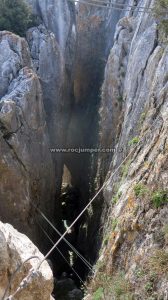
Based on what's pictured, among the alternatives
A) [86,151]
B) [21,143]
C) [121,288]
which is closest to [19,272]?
[121,288]

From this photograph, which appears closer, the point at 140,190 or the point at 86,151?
the point at 140,190

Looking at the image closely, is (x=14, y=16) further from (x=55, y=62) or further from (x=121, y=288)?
(x=121, y=288)

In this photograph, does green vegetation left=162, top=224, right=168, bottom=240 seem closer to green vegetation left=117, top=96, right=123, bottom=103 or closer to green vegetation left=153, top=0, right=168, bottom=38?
green vegetation left=153, top=0, right=168, bottom=38

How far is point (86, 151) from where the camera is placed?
29.4 meters

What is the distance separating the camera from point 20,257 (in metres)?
9.05

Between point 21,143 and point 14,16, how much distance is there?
11179 mm

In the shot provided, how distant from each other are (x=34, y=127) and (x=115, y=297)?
47.0 feet

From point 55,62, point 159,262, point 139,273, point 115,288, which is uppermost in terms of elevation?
point 55,62

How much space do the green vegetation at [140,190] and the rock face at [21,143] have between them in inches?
393

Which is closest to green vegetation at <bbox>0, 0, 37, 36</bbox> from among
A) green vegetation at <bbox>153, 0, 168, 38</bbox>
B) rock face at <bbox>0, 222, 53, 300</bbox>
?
green vegetation at <bbox>153, 0, 168, 38</bbox>

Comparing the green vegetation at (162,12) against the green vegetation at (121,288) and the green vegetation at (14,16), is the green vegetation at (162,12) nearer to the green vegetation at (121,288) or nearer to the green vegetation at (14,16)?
A: the green vegetation at (121,288)

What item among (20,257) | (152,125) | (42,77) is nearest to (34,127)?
(42,77)

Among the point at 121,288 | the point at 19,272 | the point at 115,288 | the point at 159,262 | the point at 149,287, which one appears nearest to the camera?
the point at 149,287

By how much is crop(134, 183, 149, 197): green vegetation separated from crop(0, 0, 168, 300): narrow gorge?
0.08 ft
